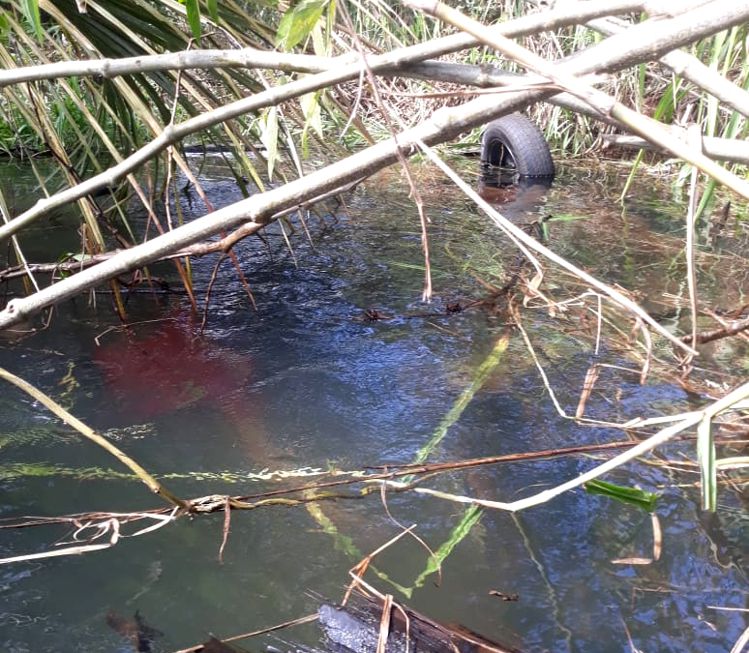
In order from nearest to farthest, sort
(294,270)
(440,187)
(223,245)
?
(223,245)
(294,270)
(440,187)

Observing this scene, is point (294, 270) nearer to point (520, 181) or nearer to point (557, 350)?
point (557, 350)

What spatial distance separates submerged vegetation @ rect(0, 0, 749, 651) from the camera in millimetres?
800

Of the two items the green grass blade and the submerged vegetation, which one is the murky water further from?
→ the green grass blade

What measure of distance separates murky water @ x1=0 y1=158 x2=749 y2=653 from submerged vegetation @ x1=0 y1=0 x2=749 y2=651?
0.02 meters

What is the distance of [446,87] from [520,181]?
1.26 metres

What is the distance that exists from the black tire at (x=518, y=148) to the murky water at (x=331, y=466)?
6.40 ft

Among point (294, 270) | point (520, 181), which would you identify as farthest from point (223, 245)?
point (520, 181)

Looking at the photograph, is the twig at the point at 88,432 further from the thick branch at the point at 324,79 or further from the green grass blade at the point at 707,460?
the green grass blade at the point at 707,460

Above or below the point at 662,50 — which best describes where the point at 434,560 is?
below

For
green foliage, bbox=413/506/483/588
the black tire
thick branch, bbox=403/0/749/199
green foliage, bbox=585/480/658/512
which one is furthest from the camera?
the black tire

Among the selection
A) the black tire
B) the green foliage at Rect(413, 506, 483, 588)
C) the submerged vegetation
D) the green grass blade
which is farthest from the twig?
the black tire

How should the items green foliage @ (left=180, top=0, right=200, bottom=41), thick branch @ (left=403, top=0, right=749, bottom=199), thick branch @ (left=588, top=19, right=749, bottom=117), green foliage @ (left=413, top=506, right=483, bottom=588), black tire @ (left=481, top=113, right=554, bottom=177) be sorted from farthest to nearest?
1. black tire @ (left=481, top=113, right=554, bottom=177)
2. green foliage @ (left=413, top=506, right=483, bottom=588)
3. green foliage @ (left=180, top=0, right=200, bottom=41)
4. thick branch @ (left=588, top=19, right=749, bottom=117)
5. thick branch @ (left=403, top=0, right=749, bottom=199)

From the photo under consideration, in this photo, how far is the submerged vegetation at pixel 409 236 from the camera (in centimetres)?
80

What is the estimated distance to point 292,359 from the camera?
1990 millimetres
